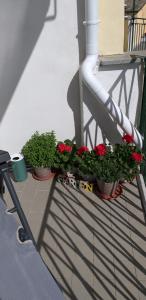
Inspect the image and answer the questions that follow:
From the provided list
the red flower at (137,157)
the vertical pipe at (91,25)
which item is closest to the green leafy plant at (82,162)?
the red flower at (137,157)

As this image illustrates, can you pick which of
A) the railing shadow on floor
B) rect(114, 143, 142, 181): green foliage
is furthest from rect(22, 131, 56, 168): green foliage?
rect(114, 143, 142, 181): green foliage

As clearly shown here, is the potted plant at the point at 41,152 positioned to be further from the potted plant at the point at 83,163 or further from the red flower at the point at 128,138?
the red flower at the point at 128,138

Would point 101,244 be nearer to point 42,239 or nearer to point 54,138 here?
point 42,239

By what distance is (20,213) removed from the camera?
2.06 m

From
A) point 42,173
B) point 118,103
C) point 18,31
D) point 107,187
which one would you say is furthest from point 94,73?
point 42,173

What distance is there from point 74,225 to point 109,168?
80 centimetres

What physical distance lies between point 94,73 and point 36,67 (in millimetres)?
797

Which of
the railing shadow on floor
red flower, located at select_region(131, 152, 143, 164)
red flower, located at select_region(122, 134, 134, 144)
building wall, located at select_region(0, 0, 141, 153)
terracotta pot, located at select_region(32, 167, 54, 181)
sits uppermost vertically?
building wall, located at select_region(0, 0, 141, 153)

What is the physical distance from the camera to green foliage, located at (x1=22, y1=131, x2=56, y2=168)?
4.17 metres

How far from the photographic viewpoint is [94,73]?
3.64 m

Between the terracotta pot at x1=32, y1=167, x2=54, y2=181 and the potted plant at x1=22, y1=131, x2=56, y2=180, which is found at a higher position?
the potted plant at x1=22, y1=131, x2=56, y2=180

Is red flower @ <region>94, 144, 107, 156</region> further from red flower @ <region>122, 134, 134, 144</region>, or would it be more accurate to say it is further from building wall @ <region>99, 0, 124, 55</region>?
building wall @ <region>99, 0, 124, 55</region>

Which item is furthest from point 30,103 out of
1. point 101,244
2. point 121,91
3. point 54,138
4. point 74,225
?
point 101,244

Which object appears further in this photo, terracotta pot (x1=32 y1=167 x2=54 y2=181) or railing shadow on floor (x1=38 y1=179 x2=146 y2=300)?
terracotta pot (x1=32 y1=167 x2=54 y2=181)
